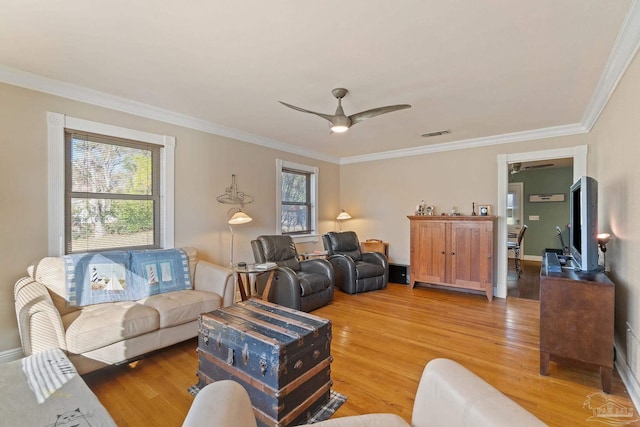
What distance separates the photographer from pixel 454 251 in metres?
4.62

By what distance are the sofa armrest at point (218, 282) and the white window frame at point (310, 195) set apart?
187 cm

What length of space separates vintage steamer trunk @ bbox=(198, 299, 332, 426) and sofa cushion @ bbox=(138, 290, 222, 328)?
0.64m

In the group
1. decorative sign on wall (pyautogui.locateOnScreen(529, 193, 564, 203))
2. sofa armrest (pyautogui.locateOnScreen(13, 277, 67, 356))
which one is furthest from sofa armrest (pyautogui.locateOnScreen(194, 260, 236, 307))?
decorative sign on wall (pyautogui.locateOnScreen(529, 193, 564, 203))

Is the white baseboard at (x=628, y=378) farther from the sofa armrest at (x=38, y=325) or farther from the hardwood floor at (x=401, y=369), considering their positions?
the sofa armrest at (x=38, y=325)

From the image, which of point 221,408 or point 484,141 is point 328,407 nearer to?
point 221,408

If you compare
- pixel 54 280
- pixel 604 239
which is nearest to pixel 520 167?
pixel 604 239

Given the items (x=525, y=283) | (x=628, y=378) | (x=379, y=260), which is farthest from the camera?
(x=525, y=283)

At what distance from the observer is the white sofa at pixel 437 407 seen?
0.89 m

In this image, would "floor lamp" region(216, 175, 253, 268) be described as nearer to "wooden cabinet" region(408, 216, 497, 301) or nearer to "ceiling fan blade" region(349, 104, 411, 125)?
"ceiling fan blade" region(349, 104, 411, 125)

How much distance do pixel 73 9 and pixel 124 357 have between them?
8.08ft

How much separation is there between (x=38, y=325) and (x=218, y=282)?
136 cm

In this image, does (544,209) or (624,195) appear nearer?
(624,195)

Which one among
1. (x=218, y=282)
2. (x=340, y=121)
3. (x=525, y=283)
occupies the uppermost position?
(x=340, y=121)

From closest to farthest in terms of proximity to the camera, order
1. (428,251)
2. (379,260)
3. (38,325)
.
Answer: (38,325)
(428,251)
(379,260)
